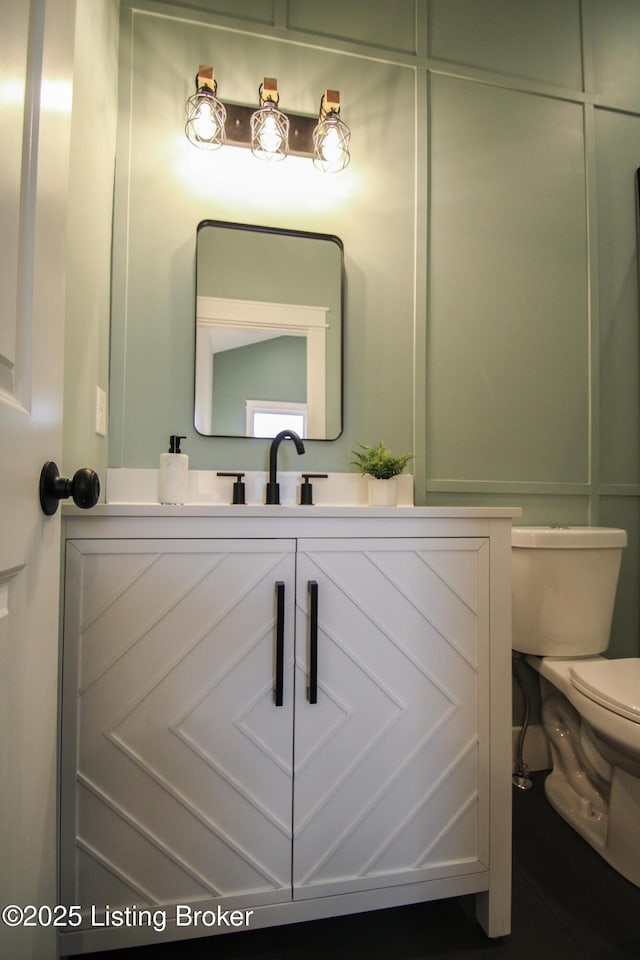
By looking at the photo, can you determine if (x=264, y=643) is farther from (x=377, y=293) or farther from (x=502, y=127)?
(x=502, y=127)

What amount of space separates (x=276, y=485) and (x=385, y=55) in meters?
1.52

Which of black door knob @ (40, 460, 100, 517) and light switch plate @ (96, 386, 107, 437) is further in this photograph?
light switch plate @ (96, 386, 107, 437)

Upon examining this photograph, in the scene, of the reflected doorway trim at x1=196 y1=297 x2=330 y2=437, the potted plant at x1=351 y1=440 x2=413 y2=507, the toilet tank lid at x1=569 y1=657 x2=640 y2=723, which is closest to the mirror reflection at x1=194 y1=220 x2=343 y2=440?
the reflected doorway trim at x1=196 y1=297 x2=330 y2=437

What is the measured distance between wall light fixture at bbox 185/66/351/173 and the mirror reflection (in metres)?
0.24

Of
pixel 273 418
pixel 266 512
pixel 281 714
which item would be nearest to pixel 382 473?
pixel 273 418

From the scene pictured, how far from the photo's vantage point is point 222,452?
1349mm

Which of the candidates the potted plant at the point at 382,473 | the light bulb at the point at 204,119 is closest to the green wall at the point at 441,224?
the light bulb at the point at 204,119

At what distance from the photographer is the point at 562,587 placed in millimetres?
1357

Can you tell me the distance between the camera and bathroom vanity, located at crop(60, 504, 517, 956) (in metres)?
0.87

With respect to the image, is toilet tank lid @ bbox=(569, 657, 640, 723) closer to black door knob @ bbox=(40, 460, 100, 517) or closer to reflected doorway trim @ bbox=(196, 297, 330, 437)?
reflected doorway trim @ bbox=(196, 297, 330, 437)

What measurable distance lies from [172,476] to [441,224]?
127cm

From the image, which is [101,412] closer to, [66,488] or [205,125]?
[66,488]

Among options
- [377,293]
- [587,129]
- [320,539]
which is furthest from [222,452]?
[587,129]

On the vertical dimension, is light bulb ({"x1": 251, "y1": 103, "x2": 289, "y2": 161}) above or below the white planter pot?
above
